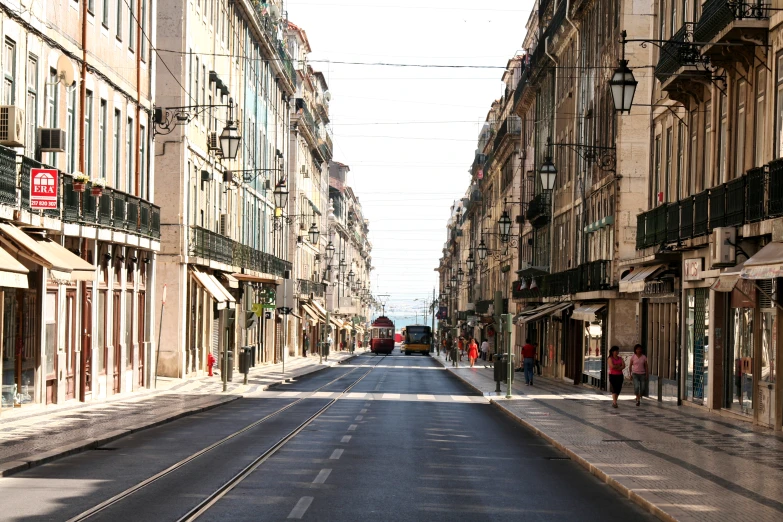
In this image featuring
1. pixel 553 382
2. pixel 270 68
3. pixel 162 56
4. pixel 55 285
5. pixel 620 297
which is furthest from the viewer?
pixel 270 68

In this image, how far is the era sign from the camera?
2534cm

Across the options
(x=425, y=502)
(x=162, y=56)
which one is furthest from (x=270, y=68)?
(x=425, y=502)

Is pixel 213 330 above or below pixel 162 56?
below

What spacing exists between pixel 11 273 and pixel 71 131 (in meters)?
9.14

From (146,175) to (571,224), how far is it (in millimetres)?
20864

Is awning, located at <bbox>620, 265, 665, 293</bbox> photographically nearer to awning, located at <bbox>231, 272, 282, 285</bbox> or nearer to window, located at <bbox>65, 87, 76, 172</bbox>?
window, located at <bbox>65, 87, 76, 172</bbox>

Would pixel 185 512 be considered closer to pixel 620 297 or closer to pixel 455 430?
pixel 455 430

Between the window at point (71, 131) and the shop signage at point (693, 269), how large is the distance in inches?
589

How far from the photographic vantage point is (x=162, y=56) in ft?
150

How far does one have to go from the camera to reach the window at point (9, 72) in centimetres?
2531

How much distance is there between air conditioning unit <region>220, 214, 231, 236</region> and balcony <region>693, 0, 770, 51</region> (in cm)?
3160

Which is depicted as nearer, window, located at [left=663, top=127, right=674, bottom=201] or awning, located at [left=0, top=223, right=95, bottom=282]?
awning, located at [left=0, top=223, right=95, bottom=282]

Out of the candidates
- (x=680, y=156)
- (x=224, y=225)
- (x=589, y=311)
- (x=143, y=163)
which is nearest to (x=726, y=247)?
(x=680, y=156)

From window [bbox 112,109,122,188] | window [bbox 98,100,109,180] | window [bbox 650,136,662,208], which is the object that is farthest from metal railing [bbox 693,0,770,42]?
window [bbox 112,109,122,188]
